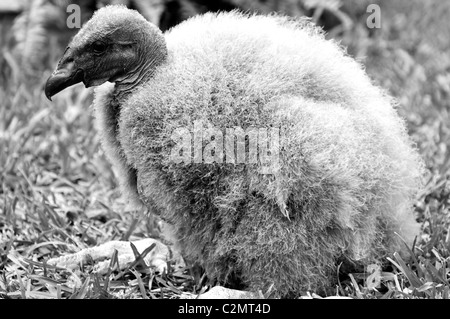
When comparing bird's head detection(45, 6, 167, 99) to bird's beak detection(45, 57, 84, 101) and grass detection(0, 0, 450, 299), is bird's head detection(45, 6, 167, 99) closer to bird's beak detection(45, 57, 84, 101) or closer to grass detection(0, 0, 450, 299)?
bird's beak detection(45, 57, 84, 101)

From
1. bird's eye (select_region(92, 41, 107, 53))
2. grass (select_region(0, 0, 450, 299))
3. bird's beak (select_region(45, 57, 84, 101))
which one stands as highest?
bird's eye (select_region(92, 41, 107, 53))

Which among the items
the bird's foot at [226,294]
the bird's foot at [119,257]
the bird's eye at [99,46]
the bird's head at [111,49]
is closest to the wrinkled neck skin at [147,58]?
the bird's head at [111,49]

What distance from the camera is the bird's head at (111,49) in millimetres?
3021

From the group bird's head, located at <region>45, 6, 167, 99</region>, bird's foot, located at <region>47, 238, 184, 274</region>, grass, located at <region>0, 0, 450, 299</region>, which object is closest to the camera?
bird's head, located at <region>45, 6, 167, 99</region>

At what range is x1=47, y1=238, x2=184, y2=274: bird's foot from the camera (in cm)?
342

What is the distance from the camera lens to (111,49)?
3.07 metres

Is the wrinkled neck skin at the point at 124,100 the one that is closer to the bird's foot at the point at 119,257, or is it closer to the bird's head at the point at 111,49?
the bird's head at the point at 111,49

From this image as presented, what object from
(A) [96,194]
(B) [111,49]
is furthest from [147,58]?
(A) [96,194]

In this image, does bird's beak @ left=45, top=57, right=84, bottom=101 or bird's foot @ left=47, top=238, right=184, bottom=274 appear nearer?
bird's beak @ left=45, top=57, right=84, bottom=101

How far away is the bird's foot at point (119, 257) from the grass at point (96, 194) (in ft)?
0.16
